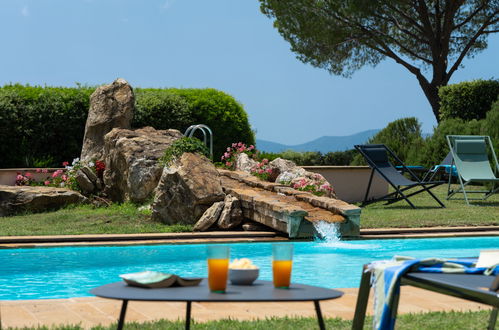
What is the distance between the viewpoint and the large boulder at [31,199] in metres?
11.1

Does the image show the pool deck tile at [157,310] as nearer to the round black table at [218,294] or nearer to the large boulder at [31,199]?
the round black table at [218,294]

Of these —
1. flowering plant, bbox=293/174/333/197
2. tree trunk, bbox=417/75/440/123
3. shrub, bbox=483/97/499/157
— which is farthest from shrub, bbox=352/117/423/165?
flowering plant, bbox=293/174/333/197

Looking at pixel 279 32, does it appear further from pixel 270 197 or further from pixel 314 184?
pixel 270 197

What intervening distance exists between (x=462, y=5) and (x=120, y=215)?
1845 cm

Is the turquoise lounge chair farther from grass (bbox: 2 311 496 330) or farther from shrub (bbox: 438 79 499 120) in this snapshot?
grass (bbox: 2 311 496 330)

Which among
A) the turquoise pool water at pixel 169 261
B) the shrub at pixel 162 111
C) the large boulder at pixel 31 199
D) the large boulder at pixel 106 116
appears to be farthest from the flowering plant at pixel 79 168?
the turquoise pool water at pixel 169 261

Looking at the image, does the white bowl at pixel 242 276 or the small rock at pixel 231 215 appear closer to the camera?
the white bowl at pixel 242 276

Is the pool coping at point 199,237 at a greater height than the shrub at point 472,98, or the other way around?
the shrub at point 472,98

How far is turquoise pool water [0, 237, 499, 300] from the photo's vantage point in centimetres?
661

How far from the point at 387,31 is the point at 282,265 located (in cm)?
2401

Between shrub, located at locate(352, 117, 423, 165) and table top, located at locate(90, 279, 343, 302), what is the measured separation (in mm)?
15787

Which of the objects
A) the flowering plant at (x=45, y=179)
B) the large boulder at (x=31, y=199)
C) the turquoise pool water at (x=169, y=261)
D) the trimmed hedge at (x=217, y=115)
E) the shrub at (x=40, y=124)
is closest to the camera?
the turquoise pool water at (x=169, y=261)

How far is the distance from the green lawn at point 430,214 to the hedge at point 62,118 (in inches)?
162

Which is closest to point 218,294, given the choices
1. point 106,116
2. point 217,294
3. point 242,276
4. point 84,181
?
point 217,294
